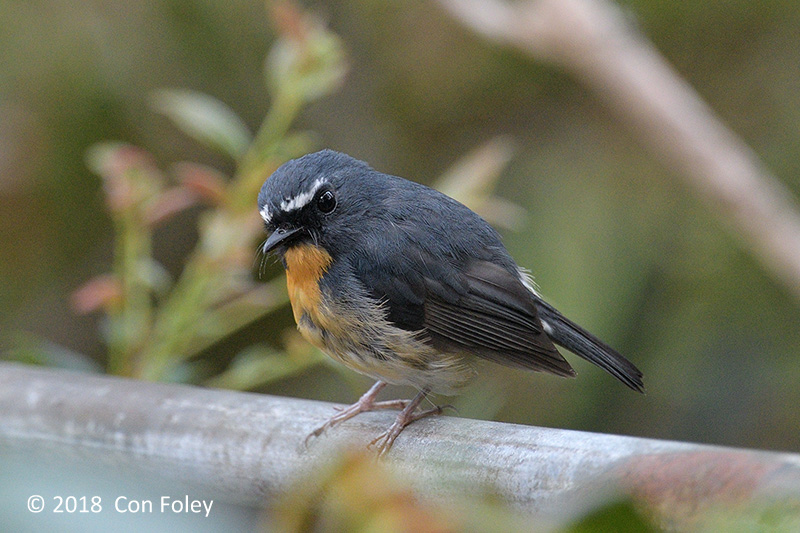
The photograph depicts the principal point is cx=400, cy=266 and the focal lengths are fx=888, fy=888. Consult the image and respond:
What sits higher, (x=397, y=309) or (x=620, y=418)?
(x=620, y=418)

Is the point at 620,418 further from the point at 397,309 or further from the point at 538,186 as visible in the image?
the point at 397,309

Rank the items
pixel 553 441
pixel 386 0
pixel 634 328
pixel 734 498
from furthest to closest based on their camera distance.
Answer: pixel 386 0 < pixel 634 328 < pixel 553 441 < pixel 734 498

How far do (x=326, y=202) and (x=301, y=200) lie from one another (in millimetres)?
113

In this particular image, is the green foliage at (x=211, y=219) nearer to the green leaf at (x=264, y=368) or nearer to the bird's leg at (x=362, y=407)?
the green leaf at (x=264, y=368)

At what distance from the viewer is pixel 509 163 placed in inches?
159

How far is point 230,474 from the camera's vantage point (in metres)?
1.63

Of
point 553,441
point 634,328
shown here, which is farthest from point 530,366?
point 634,328

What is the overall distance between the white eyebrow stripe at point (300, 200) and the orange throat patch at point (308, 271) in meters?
0.13

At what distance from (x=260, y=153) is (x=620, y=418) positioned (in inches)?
80.4

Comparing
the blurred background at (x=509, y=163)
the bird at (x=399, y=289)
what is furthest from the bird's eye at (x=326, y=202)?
the blurred background at (x=509, y=163)

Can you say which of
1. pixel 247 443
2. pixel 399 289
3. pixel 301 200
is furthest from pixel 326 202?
pixel 247 443

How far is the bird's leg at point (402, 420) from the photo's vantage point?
1701mm

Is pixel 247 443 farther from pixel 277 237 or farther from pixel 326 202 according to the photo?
pixel 326 202

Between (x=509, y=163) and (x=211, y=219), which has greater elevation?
(x=509, y=163)
